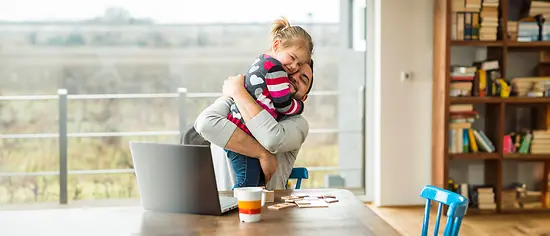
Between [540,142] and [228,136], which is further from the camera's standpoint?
[540,142]

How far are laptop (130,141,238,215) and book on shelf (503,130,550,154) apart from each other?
396cm

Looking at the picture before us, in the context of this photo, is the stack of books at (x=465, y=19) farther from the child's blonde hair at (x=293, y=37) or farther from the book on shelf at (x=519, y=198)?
the child's blonde hair at (x=293, y=37)

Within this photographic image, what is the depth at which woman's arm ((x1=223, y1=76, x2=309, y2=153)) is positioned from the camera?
2.46 m

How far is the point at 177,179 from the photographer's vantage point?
2.23 m

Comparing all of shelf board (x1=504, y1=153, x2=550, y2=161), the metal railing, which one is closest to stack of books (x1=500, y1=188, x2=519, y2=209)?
shelf board (x1=504, y1=153, x2=550, y2=161)

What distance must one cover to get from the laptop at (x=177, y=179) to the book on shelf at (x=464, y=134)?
3707 mm

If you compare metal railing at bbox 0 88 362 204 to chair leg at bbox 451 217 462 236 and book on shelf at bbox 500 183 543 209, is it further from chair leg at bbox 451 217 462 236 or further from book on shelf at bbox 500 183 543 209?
chair leg at bbox 451 217 462 236

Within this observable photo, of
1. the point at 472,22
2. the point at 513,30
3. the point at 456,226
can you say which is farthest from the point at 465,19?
the point at 456,226

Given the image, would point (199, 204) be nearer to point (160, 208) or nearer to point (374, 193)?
point (160, 208)

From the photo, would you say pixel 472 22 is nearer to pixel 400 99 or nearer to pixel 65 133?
pixel 400 99

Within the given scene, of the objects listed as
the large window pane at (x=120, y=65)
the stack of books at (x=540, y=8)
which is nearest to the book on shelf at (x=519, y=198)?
the stack of books at (x=540, y=8)

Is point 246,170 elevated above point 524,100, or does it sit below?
below

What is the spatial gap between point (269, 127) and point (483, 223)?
3412 mm

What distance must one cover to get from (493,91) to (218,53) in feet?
6.94
